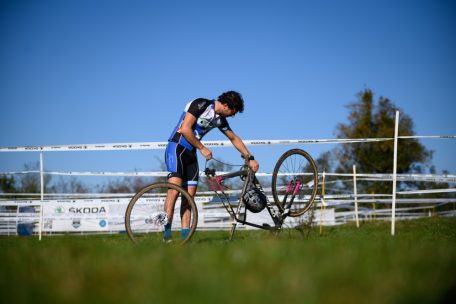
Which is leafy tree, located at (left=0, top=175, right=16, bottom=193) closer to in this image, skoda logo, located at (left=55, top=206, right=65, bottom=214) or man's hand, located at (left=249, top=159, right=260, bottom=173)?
skoda logo, located at (left=55, top=206, right=65, bottom=214)

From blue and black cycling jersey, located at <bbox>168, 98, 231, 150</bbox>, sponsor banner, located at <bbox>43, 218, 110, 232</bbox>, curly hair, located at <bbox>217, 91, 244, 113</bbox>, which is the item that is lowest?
sponsor banner, located at <bbox>43, 218, 110, 232</bbox>

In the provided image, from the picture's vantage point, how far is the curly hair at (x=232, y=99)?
5.80 m

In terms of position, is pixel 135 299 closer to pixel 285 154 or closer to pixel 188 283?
pixel 188 283

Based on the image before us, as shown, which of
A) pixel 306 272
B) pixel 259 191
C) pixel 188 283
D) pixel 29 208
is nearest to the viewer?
pixel 188 283

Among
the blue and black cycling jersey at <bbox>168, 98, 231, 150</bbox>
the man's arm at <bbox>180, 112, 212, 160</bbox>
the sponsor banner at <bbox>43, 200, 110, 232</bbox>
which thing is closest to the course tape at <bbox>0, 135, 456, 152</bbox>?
the blue and black cycling jersey at <bbox>168, 98, 231, 150</bbox>

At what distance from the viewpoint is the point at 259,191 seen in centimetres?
575

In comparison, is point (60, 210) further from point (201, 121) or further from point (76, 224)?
point (201, 121)

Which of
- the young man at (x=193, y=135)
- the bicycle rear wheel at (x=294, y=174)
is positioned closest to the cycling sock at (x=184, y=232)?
the young man at (x=193, y=135)

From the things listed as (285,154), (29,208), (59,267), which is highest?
(285,154)

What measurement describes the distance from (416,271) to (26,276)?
203cm

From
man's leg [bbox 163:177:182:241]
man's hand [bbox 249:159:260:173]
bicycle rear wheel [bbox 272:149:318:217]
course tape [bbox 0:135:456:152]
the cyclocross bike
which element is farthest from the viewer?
course tape [bbox 0:135:456:152]

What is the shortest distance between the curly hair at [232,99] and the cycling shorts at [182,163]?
77 centimetres

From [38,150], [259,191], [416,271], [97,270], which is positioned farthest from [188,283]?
[38,150]

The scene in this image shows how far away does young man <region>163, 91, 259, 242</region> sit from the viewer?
558cm
